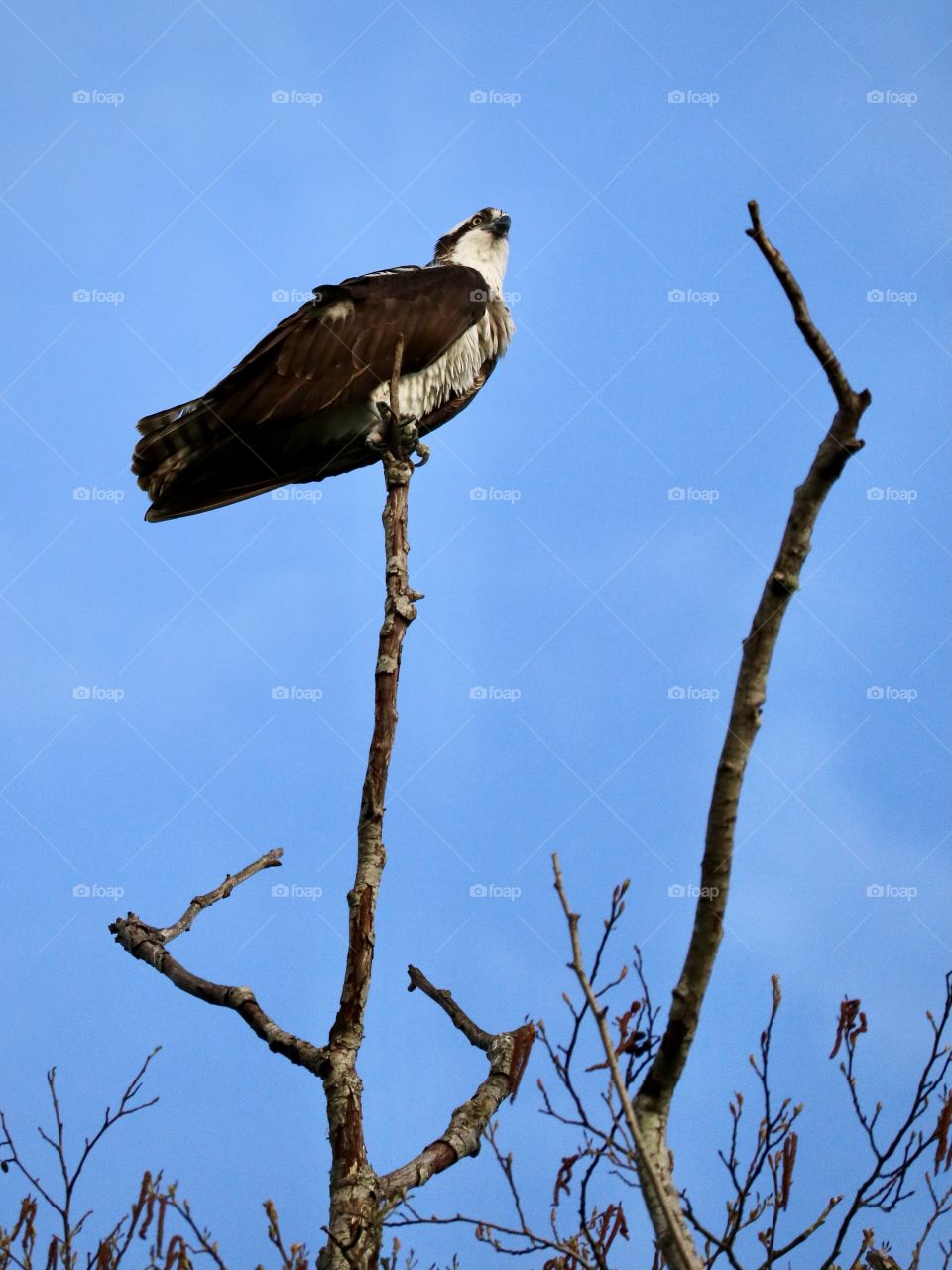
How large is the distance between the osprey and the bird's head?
3.92 feet

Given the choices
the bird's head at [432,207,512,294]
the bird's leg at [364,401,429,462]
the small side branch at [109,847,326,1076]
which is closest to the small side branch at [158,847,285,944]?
the small side branch at [109,847,326,1076]

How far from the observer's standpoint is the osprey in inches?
264

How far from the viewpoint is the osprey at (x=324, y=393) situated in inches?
264

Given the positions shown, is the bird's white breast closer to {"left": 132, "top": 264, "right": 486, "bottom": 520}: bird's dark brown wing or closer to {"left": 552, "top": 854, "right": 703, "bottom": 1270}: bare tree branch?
{"left": 132, "top": 264, "right": 486, "bottom": 520}: bird's dark brown wing

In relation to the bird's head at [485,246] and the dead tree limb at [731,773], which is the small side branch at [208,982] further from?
the bird's head at [485,246]

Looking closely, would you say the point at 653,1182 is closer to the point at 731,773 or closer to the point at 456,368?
the point at 731,773

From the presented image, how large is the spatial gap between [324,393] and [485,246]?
8.78 ft

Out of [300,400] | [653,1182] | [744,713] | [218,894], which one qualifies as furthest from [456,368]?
[653,1182]

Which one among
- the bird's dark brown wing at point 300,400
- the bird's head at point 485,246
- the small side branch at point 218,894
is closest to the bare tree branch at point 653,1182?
the small side branch at point 218,894

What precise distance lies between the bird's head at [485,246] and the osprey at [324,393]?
3.92 ft

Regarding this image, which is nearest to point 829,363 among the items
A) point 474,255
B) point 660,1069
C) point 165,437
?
point 660,1069

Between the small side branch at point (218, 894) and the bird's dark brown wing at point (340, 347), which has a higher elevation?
the bird's dark brown wing at point (340, 347)

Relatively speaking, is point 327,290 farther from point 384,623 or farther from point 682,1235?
point 682,1235

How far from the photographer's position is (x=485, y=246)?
887 cm
